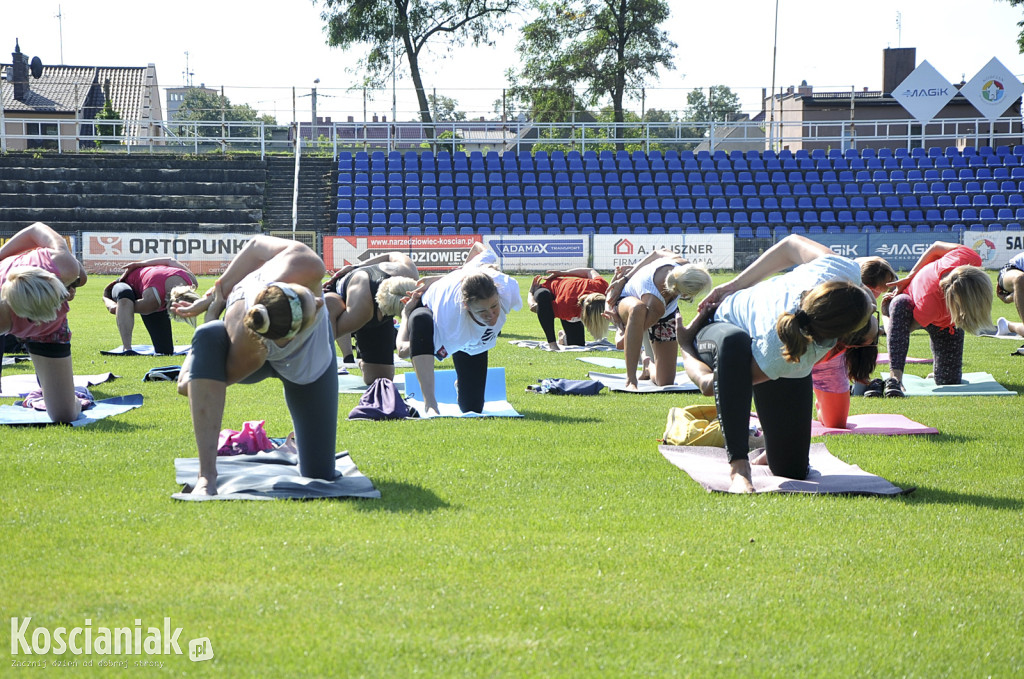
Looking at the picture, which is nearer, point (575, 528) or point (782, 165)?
point (575, 528)

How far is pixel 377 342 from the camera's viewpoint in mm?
8438

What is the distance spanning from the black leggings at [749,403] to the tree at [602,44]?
4036cm

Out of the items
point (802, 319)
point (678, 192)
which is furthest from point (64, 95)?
point (802, 319)

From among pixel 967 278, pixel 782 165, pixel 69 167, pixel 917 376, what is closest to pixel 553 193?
pixel 782 165

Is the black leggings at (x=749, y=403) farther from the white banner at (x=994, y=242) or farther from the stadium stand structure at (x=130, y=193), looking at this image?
the white banner at (x=994, y=242)

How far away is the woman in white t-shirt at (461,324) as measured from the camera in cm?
734

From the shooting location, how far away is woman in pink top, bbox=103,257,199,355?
11141 mm

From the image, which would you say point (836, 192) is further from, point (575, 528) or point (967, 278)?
point (575, 528)

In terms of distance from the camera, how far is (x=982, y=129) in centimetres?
4781

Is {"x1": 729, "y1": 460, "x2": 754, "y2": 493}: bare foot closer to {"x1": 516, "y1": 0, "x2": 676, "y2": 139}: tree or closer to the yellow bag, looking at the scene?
the yellow bag

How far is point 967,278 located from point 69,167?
29.2 metres

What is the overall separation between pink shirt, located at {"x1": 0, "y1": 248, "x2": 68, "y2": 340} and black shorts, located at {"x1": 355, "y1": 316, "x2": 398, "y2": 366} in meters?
2.40

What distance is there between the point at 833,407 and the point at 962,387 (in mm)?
2831

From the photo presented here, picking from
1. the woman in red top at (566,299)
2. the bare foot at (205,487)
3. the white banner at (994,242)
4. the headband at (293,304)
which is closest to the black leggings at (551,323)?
the woman in red top at (566,299)
